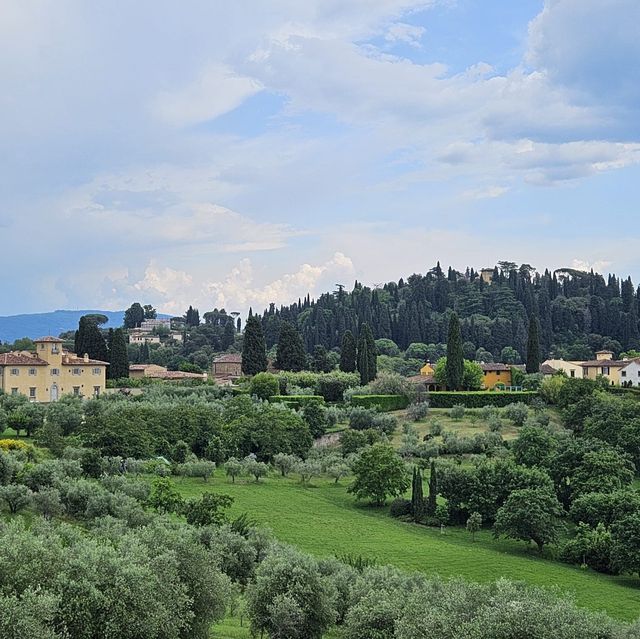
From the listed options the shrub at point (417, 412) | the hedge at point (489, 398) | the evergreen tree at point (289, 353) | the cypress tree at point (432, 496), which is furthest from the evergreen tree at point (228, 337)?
the cypress tree at point (432, 496)

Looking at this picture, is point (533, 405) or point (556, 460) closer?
point (556, 460)

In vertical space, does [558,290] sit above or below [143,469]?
above

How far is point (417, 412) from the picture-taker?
68.1 metres

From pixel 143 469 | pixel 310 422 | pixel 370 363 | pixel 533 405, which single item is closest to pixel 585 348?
pixel 370 363

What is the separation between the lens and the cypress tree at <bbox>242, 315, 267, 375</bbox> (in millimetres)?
85812

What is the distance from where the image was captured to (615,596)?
104 feet

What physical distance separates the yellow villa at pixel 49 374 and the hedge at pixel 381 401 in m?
21.9

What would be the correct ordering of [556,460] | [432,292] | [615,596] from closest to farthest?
[615,596], [556,460], [432,292]

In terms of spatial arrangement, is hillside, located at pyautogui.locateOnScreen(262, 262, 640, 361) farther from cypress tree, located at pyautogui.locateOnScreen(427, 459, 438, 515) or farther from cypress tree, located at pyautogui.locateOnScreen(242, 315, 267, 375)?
cypress tree, located at pyautogui.locateOnScreen(427, 459, 438, 515)

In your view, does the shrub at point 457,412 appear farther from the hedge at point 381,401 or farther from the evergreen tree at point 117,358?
the evergreen tree at point 117,358

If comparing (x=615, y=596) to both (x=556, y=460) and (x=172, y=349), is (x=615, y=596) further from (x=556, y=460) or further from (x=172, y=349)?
(x=172, y=349)

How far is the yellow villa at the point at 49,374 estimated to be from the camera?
66.6m

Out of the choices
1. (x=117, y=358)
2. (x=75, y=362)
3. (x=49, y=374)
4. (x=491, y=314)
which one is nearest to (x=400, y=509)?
(x=49, y=374)

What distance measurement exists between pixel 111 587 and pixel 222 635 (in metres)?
5.38
